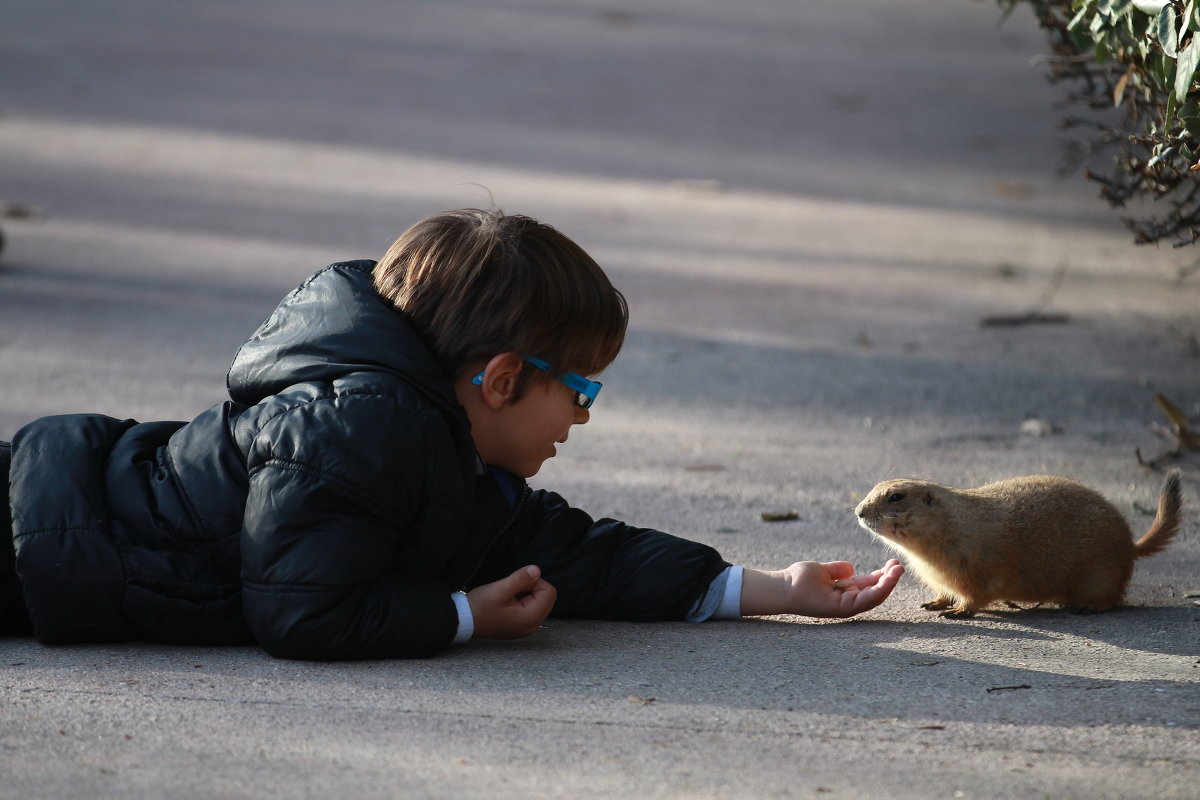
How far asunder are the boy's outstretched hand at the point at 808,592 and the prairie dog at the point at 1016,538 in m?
0.13

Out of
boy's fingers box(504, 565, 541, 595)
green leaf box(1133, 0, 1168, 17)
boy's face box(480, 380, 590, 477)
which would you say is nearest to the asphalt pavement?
boy's fingers box(504, 565, 541, 595)

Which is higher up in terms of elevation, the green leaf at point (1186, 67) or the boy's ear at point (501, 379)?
the green leaf at point (1186, 67)

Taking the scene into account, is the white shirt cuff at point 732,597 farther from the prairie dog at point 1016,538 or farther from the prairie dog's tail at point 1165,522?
the prairie dog's tail at point 1165,522

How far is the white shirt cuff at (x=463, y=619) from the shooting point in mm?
2734

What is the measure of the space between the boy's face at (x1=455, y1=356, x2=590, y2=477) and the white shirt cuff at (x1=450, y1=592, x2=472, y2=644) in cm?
31

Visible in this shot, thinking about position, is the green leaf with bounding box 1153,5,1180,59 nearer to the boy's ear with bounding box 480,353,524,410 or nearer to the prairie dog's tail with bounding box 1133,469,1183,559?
the prairie dog's tail with bounding box 1133,469,1183,559

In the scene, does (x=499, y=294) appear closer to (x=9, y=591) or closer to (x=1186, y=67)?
(x=9, y=591)

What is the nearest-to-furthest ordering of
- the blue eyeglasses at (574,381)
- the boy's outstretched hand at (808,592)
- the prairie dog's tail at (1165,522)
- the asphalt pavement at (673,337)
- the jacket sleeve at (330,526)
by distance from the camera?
1. the asphalt pavement at (673,337)
2. the jacket sleeve at (330,526)
3. the blue eyeglasses at (574,381)
4. the boy's outstretched hand at (808,592)
5. the prairie dog's tail at (1165,522)

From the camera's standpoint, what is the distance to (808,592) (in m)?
3.01

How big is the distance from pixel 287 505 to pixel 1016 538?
62.0 inches

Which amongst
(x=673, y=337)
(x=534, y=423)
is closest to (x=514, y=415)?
(x=534, y=423)

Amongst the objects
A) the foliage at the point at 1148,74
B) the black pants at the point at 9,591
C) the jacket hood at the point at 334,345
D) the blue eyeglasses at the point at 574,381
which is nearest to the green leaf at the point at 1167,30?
the foliage at the point at 1148,74

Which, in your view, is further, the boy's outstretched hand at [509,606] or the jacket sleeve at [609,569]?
the jacket sleeve at [609,569]

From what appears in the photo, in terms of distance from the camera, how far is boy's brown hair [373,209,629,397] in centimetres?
274
